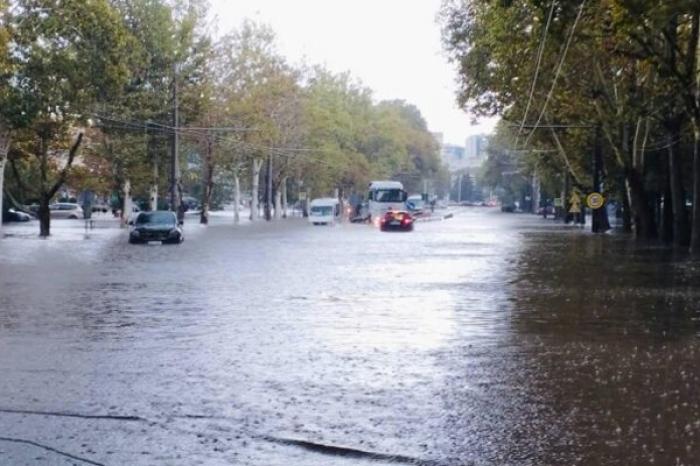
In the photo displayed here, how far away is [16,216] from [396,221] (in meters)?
33.4

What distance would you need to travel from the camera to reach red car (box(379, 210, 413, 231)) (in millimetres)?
64562

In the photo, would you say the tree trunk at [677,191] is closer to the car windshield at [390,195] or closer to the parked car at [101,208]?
the car windshield at [390,195]

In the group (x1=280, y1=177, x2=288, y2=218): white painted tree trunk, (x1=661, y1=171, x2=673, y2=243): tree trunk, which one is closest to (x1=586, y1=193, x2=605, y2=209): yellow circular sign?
(x1=661, y1=171, x2=673, y2=243): tree trunk

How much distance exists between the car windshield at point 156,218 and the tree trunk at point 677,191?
20564mm

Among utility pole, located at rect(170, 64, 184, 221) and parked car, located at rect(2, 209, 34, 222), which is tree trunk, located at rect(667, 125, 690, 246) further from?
parked car, located at rect(2, 209, 34, 222)

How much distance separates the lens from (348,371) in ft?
Answer: 35.7

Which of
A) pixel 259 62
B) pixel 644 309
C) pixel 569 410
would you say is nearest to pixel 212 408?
pixel 569 410

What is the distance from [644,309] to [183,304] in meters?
7.80

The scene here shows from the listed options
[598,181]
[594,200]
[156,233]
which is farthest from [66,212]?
[594,200]

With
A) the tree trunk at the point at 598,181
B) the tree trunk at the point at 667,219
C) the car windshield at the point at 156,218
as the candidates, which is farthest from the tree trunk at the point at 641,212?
the car windshield at the point at 156,218

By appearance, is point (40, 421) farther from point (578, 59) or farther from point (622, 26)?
point (578, 59)

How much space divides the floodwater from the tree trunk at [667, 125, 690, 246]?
15588 millimetres

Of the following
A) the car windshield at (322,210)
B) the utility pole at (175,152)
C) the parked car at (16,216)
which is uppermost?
the utility pole at (175,152)

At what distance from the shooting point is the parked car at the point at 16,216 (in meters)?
79.4
